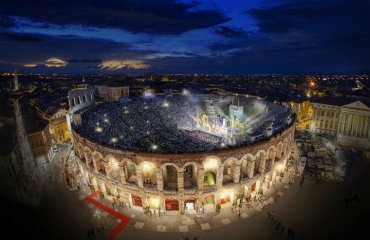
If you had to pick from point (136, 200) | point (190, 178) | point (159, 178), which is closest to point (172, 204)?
point (159, 178)

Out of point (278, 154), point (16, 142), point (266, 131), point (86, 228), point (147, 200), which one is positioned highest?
point (16, 142)

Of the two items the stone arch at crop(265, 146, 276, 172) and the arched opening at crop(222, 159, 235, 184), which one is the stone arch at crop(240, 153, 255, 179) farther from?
the stone arch at crop(265, 146, 276, 172)

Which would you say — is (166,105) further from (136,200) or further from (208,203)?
(208,203)

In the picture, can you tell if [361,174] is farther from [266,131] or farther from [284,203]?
[266,131]

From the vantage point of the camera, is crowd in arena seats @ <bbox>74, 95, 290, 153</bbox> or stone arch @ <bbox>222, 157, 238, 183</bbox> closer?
stone arch @ <bbox>222, 157, 238, 183</bbox>

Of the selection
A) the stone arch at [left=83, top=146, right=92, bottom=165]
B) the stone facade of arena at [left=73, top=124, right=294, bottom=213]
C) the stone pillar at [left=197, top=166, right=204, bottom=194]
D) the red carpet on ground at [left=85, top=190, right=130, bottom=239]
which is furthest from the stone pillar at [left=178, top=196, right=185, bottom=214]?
the stone arch at [left=83, top=146, right=92, bottom=165]

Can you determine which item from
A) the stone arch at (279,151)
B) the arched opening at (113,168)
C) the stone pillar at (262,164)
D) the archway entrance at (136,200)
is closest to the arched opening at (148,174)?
the archway entrance at (136,200)

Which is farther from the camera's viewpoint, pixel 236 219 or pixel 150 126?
pixel 150 126

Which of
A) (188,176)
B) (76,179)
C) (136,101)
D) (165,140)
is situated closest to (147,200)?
(188,176)
